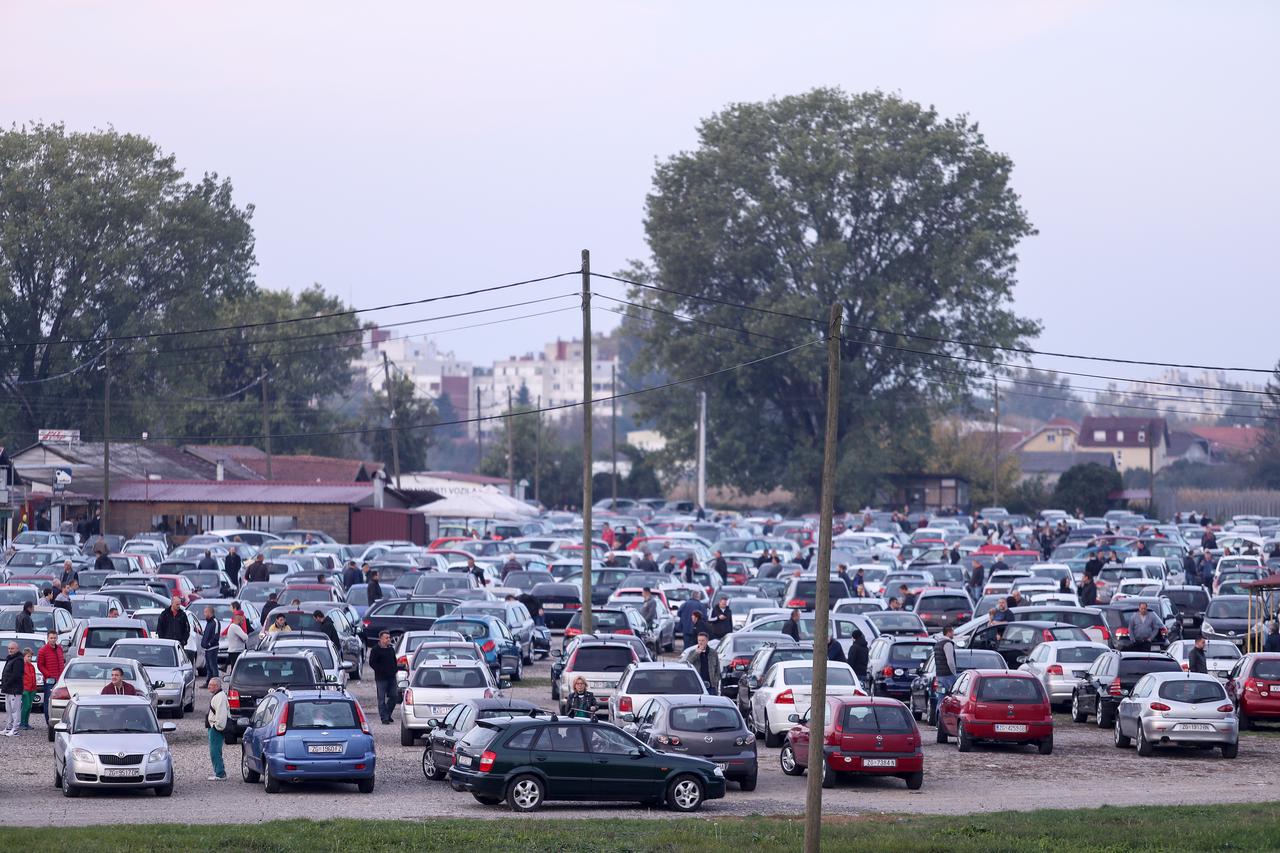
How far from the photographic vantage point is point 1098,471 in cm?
9944

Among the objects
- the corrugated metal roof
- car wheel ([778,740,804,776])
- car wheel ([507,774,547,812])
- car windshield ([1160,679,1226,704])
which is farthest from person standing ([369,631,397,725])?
the corrugated metal roof

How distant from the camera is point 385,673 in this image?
30.2m

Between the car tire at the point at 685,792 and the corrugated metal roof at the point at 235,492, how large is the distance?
48.0 m

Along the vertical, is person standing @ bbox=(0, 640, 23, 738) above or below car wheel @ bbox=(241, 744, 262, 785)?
above

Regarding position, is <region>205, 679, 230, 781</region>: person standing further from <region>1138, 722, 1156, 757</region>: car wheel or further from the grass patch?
<region>1138, 722, 1156, 757</region>: car wheel

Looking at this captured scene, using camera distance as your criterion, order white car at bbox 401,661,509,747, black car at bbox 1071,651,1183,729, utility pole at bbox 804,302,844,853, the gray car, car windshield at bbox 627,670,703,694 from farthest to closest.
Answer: black car at bbox 1071,651,1183,729 < white car at bbox 401,661,509,747 < car windshield at bbox 627,670,703,694 < the gray car < utility pole at bbox 804,302,844,853

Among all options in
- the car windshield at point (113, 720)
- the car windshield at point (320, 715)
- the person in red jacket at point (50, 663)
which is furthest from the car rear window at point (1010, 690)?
the person in red jacket at point (50, 663)

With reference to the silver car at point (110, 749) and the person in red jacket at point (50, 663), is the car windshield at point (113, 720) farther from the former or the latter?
the person in red jacket at point (50, 663)

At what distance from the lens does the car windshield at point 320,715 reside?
917 inches

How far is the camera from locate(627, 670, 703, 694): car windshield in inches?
1090

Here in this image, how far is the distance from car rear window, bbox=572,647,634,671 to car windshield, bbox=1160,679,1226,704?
9007 mm

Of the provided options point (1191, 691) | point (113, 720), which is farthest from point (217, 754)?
point (1191, 691)

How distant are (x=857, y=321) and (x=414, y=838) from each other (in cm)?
7557

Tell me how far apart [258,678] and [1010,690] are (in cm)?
1185
